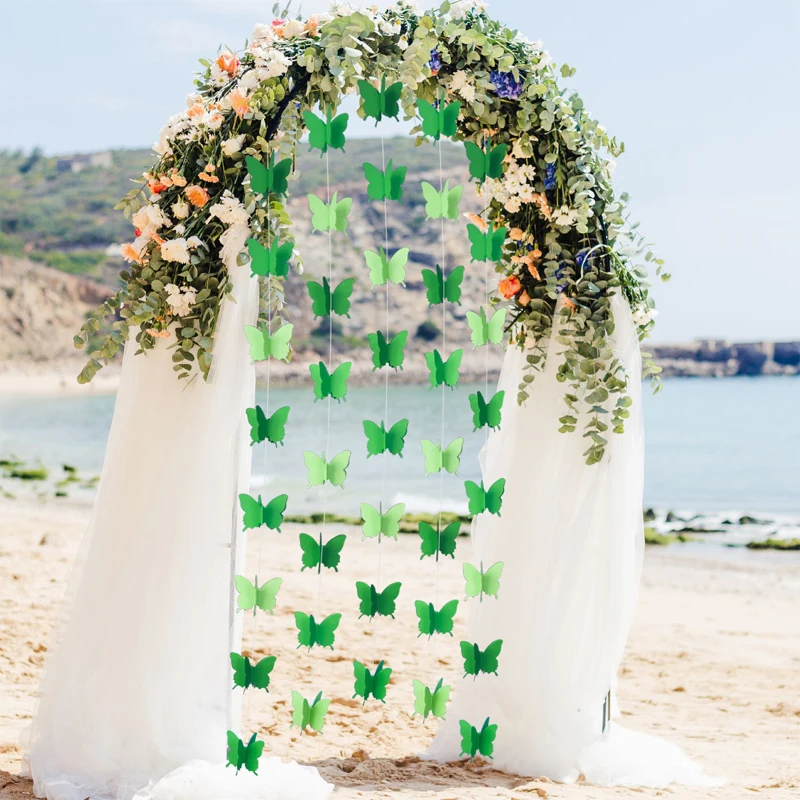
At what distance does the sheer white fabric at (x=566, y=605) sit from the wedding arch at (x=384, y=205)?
10 cm

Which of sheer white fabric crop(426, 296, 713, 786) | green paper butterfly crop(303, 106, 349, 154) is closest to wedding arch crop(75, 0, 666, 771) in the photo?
green paper butterfly crop(303, 106, 349, 154)

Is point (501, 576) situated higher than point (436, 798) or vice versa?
point (501, 576)

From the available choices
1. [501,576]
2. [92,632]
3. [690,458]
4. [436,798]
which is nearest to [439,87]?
[501,576]

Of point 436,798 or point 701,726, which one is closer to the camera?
point 436,798

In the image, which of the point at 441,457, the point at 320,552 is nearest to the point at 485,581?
the point at 441,457

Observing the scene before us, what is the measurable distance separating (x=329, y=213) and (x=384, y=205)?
0.73 feet

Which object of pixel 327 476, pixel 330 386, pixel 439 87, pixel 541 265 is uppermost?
Result: pixel 439 87

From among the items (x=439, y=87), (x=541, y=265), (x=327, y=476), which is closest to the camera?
(x=327, y=476)

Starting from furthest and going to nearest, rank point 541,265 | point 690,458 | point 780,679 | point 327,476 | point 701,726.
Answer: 1. point 690,458
2. point 780,679
3. point 701,726
4. point 541,265
5. point 327,476

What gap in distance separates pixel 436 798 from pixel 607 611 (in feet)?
2.75

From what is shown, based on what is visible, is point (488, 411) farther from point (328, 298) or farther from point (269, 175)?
point (269, 175)

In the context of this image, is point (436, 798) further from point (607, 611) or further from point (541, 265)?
point (541, 265)

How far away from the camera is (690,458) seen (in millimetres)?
24281

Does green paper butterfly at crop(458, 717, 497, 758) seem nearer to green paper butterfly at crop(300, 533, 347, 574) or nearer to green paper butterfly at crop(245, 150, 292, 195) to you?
green paper butterfly at crop(300, 533, 347, 574)
